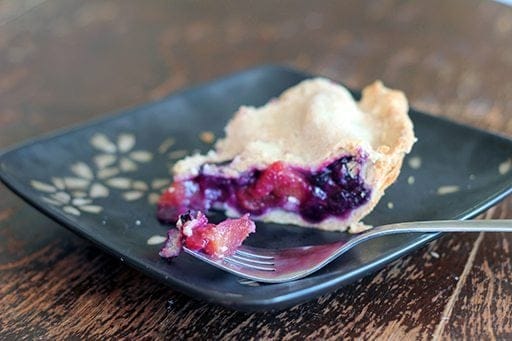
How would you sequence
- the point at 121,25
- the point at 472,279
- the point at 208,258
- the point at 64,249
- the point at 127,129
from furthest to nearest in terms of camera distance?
1. the point at 121,25
2. the point at 127,129
3. the point at 64,249
4. the point at 472,279
5. the point at 208,258

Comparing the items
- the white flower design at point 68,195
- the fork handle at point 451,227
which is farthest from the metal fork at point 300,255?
the white flower design at point 68,195

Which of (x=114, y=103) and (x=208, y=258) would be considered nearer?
(x=208, y=258)

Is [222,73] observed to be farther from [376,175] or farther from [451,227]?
[451,227]

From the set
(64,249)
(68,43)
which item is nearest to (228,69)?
(68,43)

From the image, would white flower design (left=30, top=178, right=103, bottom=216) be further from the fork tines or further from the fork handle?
the fork handle

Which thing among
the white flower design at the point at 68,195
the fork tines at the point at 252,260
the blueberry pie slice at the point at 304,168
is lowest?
the white flower design at the point at 68,195

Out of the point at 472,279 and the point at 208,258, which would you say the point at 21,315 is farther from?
the point at 472,279

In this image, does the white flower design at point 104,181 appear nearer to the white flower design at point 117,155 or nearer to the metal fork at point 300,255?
the white flower design at point 117,155
